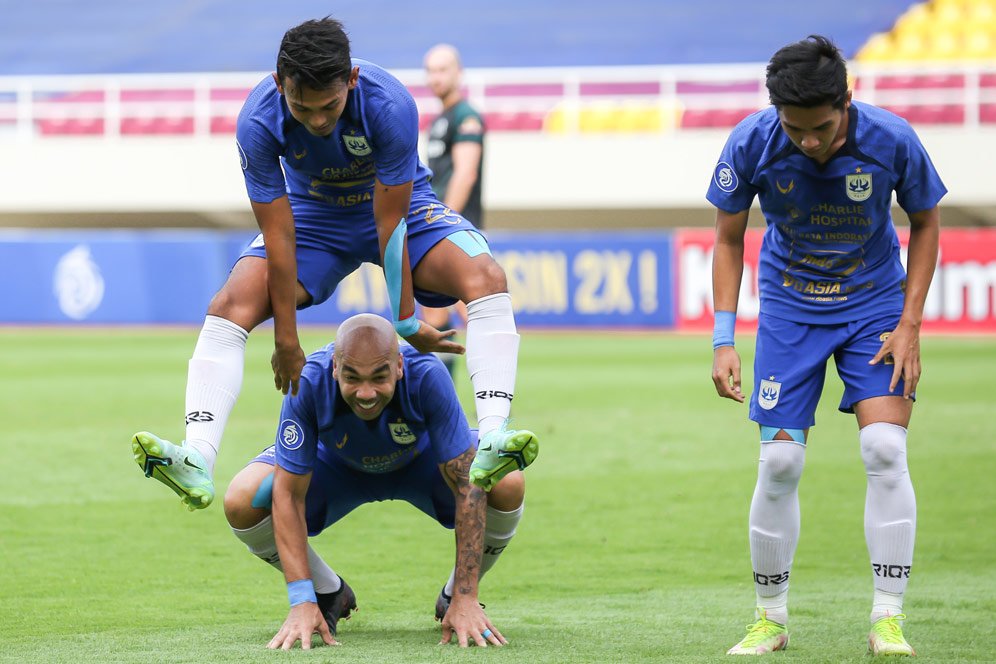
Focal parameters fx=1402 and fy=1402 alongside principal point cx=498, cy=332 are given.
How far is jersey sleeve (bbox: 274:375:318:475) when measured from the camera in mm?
4434

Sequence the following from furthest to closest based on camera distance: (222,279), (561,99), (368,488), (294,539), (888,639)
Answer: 1. (561,99)
2. (222,279)
3. (368,488)
4. (294,539)
5. (888,639)

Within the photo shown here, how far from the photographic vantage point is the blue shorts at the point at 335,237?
482 centimetres

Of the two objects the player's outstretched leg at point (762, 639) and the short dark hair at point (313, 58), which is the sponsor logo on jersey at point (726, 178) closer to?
the short dark hair at point (313, 58)

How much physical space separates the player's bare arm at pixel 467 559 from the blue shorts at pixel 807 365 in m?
0.92

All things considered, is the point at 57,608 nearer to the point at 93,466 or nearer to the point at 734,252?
the point at 734,252

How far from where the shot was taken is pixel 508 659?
155 inches

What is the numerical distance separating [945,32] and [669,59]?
5.37 metres

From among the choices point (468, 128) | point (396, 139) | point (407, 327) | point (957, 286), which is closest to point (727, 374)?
point (407, 327)

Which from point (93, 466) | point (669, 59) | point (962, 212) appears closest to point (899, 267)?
point (93, 466)

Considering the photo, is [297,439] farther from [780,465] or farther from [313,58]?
[780,465]

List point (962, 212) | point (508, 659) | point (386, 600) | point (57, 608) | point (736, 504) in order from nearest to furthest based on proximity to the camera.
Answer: point (508, 659), point (57, 608), point (386, 600), point (736, 504), point (962, 212)

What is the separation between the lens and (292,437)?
4438 millimetres

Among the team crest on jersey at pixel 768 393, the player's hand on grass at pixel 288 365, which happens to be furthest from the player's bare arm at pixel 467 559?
the team crest on jersey at pixel 768 393

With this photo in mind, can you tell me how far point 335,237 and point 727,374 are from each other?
1.46 m
